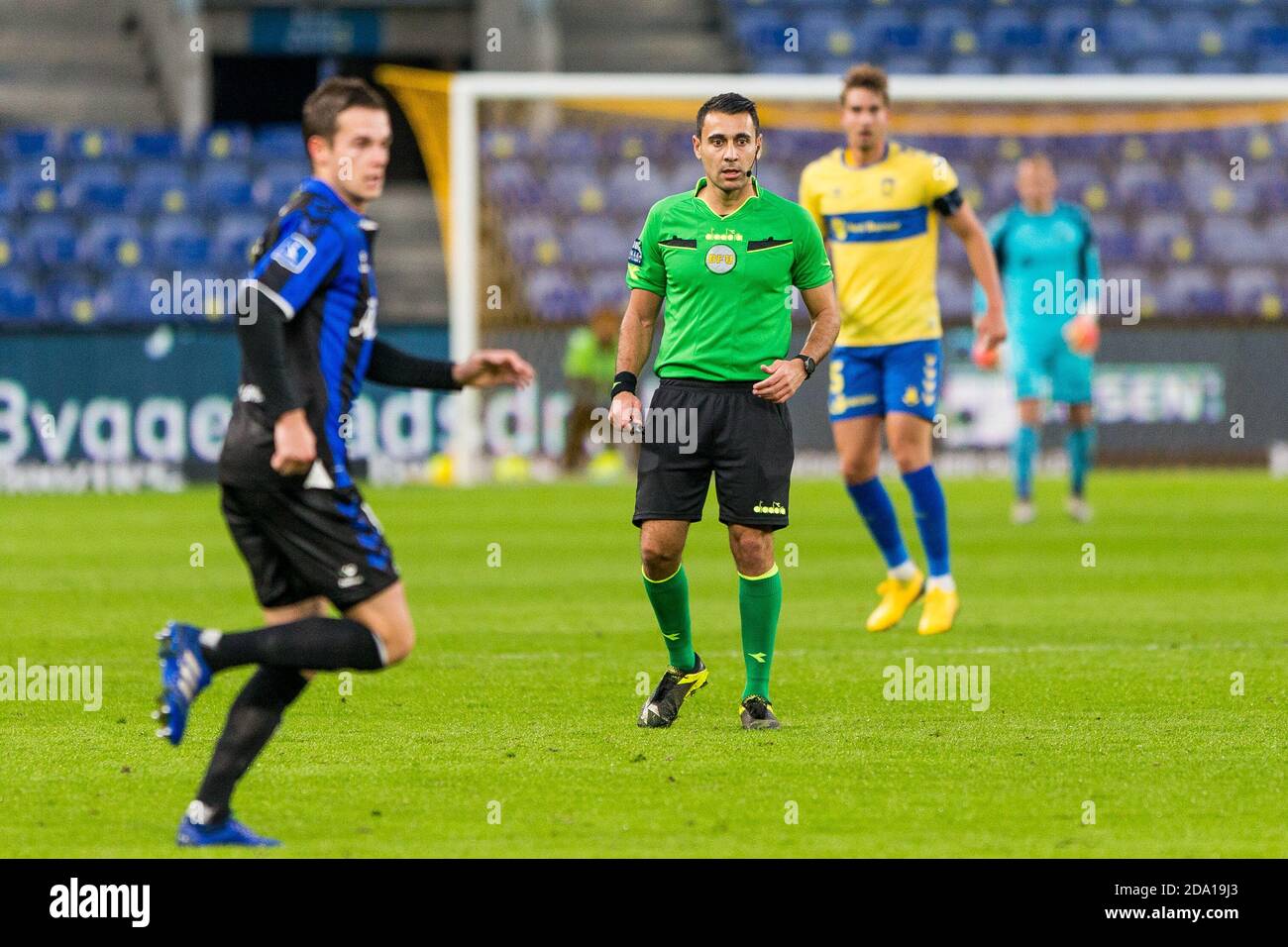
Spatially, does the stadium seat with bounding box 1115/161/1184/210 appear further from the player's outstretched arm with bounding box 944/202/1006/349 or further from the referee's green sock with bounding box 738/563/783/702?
the referee's green sock with bounding box 738/563/783/702

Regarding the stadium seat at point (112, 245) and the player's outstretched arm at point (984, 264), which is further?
the stadium seat at point (112, 245)

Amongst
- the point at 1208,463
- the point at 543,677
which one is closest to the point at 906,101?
the point at 1208,463

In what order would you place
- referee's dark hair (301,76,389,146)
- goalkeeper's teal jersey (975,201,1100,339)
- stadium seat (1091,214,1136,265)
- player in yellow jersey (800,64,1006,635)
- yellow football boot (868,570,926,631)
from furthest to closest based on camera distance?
stadium seat (1091,214,1136,265) < goalkeeper's teal jersey (975,201,1100,339) < yellow football boot (868,570,926,631) < player in yellow jersey (800,64,1006,635) < referee's dark hair (301,76,389,146)

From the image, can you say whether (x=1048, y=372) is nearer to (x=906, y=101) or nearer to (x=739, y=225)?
(x=906, y=101)

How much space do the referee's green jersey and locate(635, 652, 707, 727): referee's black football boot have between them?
38.3 inches

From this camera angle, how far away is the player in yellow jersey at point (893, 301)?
29.5 feet

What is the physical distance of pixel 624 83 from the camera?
62.0 ft

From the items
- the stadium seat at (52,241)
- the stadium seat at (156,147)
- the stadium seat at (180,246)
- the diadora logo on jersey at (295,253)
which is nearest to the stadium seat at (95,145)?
the stadium seat at (156,147)

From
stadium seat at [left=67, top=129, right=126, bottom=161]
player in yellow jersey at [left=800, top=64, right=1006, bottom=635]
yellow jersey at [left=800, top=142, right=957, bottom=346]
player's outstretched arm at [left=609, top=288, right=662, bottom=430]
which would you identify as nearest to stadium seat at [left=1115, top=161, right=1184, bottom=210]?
stadium seat at [left=67, top=129, right=126, bottom=161]

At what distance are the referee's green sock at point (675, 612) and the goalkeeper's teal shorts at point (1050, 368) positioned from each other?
8064 mm

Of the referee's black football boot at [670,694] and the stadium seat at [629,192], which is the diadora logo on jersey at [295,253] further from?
the stadium seat at [629,192]

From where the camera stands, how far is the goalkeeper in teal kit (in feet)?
47.0

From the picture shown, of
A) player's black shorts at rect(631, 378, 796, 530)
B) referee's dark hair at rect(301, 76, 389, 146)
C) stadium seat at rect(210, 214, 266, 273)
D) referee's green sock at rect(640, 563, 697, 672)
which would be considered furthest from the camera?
stadium seat at rect(210, 214, 266, 273)
